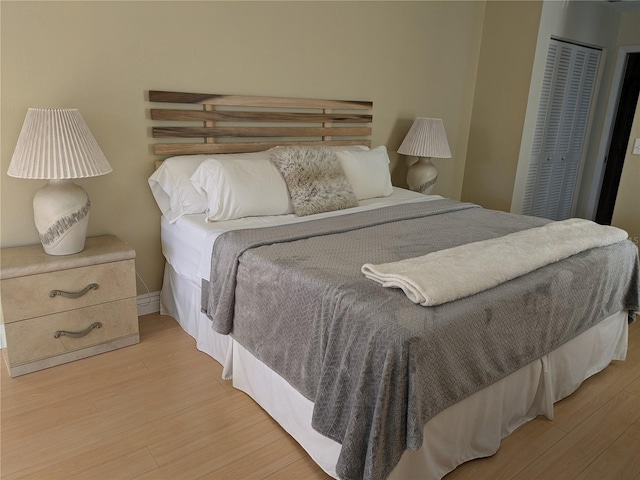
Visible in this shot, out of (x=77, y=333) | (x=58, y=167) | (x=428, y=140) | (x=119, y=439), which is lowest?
(x=119, y=439)

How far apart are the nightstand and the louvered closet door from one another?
3501mm

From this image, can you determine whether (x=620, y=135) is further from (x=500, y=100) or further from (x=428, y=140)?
(x=428, y=140)

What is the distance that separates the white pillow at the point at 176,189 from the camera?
2.50m

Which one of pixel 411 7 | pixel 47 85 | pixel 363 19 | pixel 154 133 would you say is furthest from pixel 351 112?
pixel 47 85

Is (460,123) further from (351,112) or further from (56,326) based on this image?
(56,326)

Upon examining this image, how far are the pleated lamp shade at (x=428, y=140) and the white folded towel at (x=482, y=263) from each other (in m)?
1.53

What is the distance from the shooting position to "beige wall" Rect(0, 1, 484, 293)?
86.4 inches

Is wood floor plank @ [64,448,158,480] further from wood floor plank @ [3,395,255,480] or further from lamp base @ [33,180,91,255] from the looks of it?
lamp base @ [33,180,91,255]

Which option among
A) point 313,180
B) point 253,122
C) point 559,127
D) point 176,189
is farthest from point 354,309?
point 559,127

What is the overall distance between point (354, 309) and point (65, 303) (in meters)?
1.52

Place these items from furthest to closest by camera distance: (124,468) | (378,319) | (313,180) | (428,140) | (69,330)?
1. (428,140)
2. (313,180)
3. (69,330)
4. (124,468)
5. (378,319)

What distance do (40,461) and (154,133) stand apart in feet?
5.52

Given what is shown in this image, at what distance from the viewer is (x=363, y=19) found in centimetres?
337

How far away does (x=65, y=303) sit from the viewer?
2.19 metres
